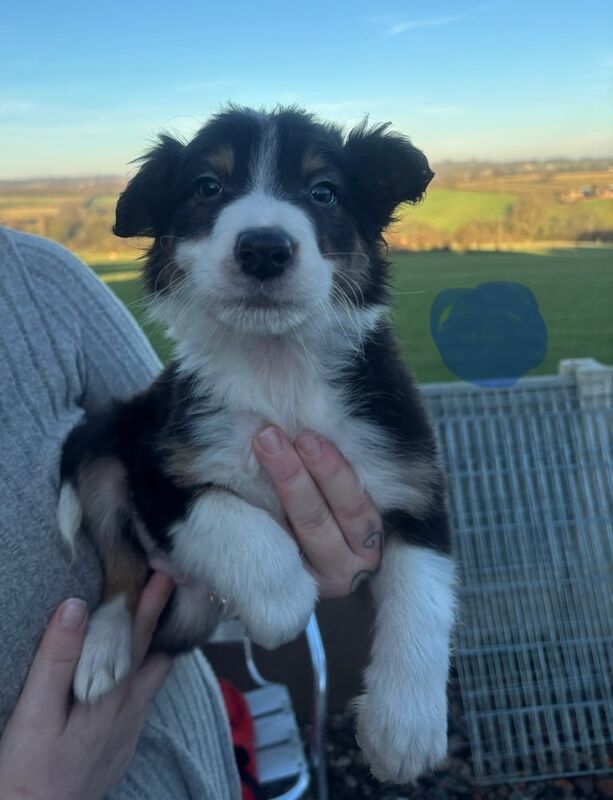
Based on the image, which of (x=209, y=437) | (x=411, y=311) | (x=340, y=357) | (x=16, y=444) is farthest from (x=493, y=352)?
(x=16, y=444)

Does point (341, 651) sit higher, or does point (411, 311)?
point (411, 311)

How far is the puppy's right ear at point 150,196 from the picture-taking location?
5.75 feet

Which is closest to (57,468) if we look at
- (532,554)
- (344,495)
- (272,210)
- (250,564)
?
(250,564)

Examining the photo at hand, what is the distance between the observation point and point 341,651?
320 cm

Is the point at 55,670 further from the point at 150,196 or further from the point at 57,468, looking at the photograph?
the point at 150,196

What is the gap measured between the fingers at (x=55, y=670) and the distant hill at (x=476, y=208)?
40.5 inches

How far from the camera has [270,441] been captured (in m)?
1.61

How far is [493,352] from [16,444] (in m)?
1.72

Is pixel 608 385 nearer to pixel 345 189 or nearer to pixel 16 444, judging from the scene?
pixel 345 189

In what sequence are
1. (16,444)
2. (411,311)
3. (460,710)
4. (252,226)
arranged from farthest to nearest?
(460,710) < (411,311) < (16,444) < (252,226)

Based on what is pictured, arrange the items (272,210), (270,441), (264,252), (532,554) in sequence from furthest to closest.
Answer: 1. (532,554)
2. (270,441)
3. (272,210)
4. (264,252)

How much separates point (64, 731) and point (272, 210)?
117cm

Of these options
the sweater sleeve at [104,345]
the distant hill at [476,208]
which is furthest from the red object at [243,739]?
the distant hill at [476,208]

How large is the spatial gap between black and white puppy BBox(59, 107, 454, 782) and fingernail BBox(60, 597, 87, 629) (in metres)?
0.16
